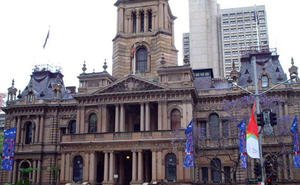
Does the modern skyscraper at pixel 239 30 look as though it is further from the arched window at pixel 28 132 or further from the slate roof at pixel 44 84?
the arched window at pixel 28 132

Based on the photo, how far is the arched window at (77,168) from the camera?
4878 centimetres

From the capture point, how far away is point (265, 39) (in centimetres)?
11531

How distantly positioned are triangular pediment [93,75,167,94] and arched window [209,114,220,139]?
8498 millimetres

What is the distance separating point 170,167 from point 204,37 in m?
66.8

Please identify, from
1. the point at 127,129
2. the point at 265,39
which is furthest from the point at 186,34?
the point at 127,129

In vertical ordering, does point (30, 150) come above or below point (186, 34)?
below

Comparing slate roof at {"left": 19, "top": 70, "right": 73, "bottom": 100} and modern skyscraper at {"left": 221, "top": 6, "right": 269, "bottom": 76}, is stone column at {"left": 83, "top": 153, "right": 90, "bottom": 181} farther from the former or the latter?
modern skyscraper at {"left": 221, "top": 6, "right": 269, "bottom": 76}

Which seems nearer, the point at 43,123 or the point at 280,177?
the point at 280,177

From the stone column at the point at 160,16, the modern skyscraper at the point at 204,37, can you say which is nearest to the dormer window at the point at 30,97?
the stone column at the point at 160,16

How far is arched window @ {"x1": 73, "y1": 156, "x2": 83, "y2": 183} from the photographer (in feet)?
160

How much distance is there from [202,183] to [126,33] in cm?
2431

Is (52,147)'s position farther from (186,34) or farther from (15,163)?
(186,34)

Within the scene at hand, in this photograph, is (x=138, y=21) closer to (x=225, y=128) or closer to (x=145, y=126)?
(x=145, y=126)

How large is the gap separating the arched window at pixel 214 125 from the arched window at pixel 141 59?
11783 millimetres
